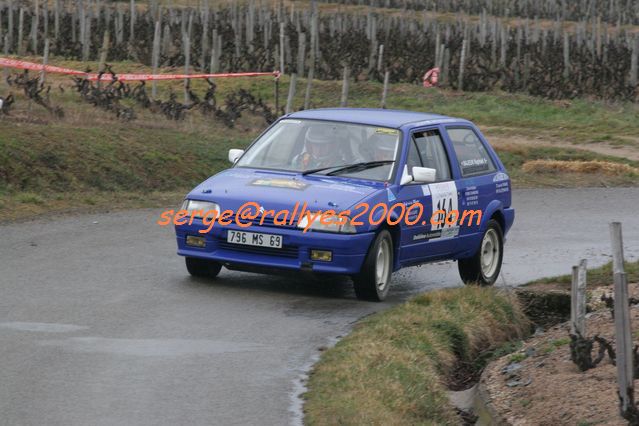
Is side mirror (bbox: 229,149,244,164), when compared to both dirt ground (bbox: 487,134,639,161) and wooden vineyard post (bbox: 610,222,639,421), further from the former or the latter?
dirt ground (bbox: 487,134,639,161)

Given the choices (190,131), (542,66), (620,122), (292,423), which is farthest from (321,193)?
(542,66)

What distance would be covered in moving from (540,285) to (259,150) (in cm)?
301

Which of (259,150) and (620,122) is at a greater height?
(259,150)

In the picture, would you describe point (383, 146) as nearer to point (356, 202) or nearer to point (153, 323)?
point (356, 202)

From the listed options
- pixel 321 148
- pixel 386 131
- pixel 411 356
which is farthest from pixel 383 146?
pixel 411 356

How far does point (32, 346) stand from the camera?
9469mm

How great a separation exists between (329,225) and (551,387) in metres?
3.58

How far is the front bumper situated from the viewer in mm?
11797

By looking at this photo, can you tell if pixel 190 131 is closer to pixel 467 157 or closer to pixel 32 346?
pixel 467 157

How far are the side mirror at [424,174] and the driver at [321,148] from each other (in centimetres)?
74

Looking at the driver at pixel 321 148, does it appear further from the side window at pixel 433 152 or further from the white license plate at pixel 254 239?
the white license plate at pixel 254 239

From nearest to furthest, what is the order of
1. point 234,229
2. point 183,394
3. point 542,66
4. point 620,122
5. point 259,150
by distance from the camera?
1. point 183,394
2. point 234,229
3. point 259,150
4. point 620,122
5. point 542,66

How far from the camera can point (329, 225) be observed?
38.8 ft

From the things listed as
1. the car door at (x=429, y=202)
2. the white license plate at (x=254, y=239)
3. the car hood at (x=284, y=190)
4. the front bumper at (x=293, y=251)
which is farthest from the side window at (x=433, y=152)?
the white license plate at (x=254, y=239)
